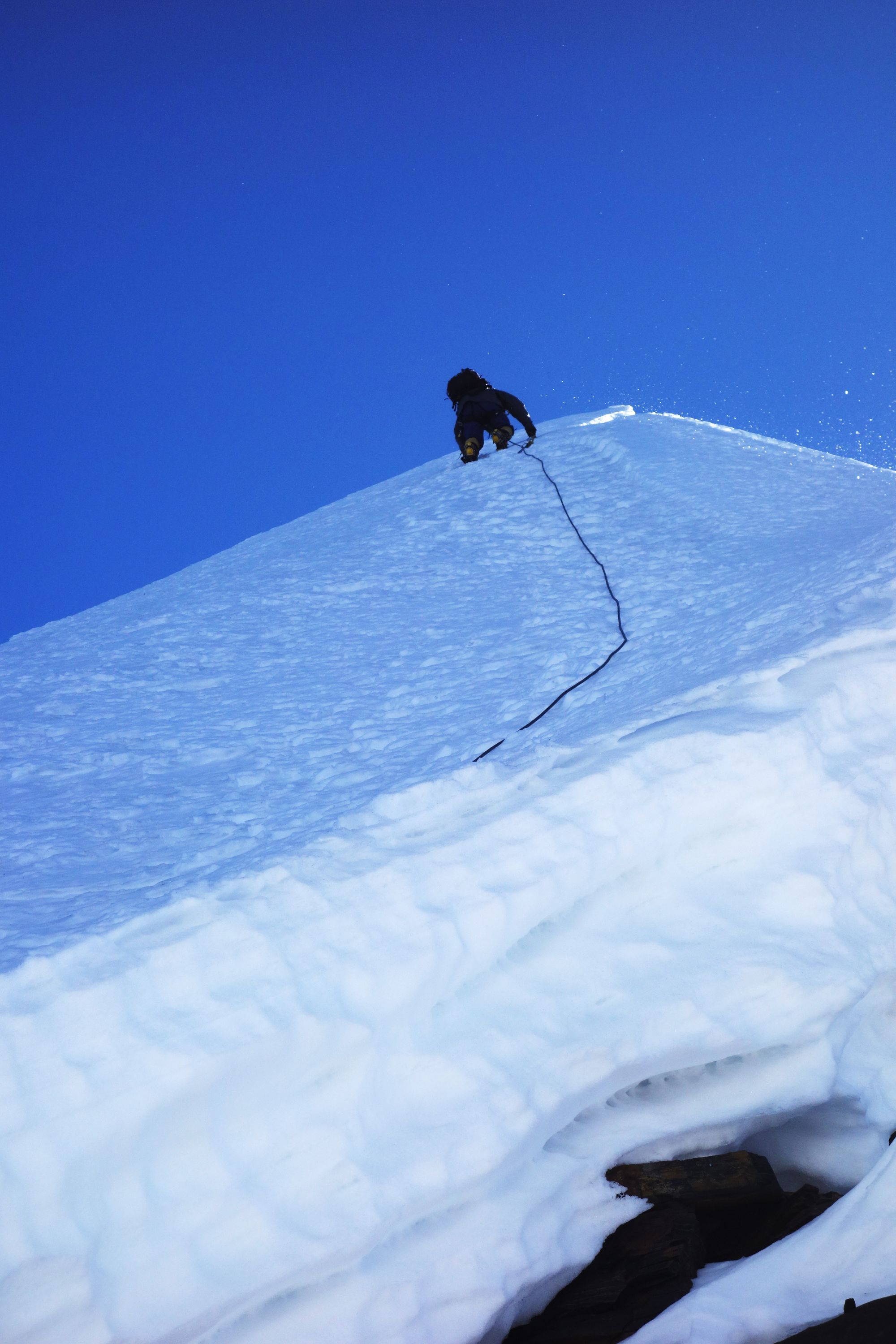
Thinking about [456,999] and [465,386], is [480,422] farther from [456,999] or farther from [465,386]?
[456,999]

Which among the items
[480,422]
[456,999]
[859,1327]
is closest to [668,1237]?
[859,1327]

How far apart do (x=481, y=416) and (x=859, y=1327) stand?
6.63 metres

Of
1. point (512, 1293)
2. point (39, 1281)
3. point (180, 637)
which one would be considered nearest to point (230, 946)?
point (39, 1281)

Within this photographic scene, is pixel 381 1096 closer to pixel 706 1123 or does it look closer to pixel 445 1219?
pixel 445 1219

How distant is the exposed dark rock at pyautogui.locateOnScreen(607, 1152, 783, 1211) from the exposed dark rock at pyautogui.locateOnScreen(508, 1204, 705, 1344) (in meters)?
0.02

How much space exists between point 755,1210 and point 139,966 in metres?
1.01

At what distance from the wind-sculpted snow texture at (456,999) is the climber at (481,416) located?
4563mm

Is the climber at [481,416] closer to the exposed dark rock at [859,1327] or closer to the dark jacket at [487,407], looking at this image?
the dark jacket at [487,407]

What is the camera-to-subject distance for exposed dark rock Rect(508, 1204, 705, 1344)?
135 cm

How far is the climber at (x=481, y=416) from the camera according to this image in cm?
719

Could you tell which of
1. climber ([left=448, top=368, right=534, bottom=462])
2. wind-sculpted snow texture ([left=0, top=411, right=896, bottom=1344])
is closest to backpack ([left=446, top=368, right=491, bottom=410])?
climber ([left=448, top=368, right=534, bottom=462])

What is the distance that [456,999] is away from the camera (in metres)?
1.67

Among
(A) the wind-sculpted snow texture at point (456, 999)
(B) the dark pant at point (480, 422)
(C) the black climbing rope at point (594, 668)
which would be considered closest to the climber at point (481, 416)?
(B) the dark pant at point (480, 422)

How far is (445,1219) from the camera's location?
145 cm
